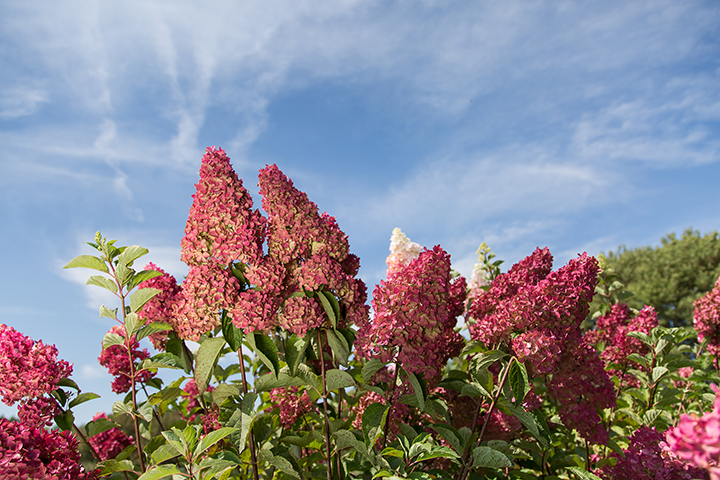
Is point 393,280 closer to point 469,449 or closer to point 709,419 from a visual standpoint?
point 469,449

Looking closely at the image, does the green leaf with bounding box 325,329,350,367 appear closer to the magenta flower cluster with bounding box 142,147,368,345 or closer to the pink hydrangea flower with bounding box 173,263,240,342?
the magenta flower cluster with bounding box 142,147,368,345

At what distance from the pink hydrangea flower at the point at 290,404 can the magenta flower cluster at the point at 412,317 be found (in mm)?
912

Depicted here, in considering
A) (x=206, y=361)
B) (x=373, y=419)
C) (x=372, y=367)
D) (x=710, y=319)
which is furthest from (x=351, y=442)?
(x=710, y=319)

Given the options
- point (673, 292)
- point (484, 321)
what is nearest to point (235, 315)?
point (484, 321)

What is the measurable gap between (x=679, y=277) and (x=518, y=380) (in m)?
27.6

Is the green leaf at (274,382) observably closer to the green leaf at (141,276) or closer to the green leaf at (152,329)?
the green leaf at (152,329)

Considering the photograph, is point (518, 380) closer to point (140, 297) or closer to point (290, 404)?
point (290, 404)

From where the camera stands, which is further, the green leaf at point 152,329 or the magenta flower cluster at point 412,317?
the green leaf at point 152,329

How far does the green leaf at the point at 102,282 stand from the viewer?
2.93 metres

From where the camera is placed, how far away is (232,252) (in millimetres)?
2701

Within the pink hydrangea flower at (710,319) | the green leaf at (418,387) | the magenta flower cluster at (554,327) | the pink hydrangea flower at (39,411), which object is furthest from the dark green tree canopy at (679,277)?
the pink hydrangea flower at (39,411)

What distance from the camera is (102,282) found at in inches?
116

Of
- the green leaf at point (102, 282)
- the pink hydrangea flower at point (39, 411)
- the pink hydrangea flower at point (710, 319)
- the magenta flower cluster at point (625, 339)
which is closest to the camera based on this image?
the pink hydrangea flower at point (39, 411)

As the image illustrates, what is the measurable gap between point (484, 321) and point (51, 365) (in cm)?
264
